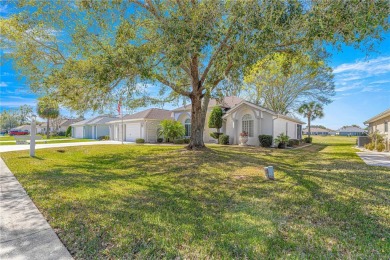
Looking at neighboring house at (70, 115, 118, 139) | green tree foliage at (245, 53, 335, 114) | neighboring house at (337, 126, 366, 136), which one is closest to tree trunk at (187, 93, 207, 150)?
green tree foliage at (245, 53, 335, 114)

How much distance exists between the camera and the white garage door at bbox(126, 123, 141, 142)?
3095 cm

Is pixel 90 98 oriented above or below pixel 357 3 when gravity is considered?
below

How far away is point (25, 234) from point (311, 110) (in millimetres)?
43668

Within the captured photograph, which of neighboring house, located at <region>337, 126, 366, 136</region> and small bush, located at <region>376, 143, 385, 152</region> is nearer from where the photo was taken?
small bush, located at <region>376, 143, 385, 152</region>

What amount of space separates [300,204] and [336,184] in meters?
2.69

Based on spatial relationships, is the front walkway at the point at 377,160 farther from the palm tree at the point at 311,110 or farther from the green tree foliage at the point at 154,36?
the palm tree at the point at 311,110

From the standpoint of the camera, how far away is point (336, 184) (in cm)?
707

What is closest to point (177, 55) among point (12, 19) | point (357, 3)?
point (357, 3)

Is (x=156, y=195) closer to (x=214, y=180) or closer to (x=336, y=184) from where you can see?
(x=214, y=180)

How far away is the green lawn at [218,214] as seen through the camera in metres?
3.32

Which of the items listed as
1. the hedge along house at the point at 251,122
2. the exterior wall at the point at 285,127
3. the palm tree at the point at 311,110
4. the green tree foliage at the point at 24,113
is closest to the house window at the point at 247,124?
the hedge along house at the point at 251,122

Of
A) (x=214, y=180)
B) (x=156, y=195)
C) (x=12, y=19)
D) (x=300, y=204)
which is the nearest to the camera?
(x=300, y=204)

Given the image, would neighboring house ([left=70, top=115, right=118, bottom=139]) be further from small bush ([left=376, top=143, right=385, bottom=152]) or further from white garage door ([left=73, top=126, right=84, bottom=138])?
small bush ([left=376, top=143, right=385, bottom=152])

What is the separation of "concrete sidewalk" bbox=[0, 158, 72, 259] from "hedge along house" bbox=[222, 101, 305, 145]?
19.7 meters
